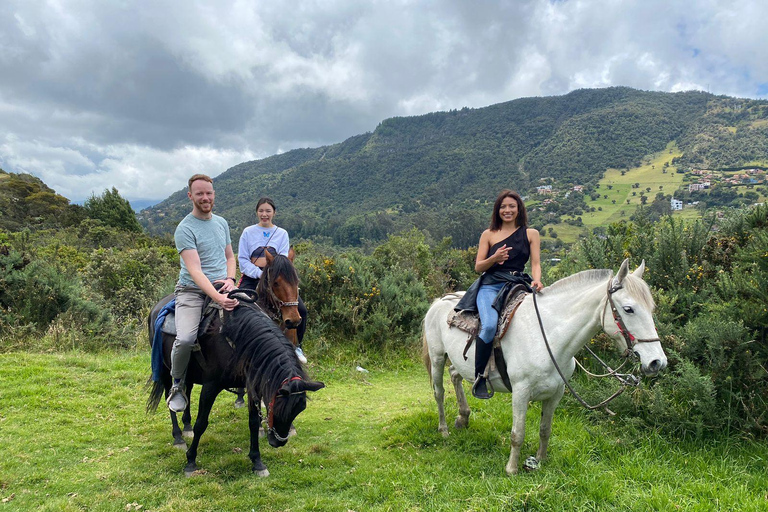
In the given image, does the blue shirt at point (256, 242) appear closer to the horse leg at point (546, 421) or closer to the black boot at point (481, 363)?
the black boot at point (481, 363)

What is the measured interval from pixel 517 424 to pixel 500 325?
900 mm

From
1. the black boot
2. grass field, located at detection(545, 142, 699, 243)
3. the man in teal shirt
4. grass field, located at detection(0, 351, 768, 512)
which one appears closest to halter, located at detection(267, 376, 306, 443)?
grass field, located at detection(0, 351, 768, 512)

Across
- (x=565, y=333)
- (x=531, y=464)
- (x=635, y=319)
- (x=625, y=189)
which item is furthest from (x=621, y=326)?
(x=625, y=189)

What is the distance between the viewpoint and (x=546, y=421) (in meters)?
3.58

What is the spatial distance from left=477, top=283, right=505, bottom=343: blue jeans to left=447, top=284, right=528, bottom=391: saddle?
0.24ft

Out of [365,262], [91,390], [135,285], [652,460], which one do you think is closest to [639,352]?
[652,460]

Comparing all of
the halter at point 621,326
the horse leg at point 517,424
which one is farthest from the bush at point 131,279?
the halter at point 621,326

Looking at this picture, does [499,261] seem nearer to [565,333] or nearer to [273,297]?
[565,333]

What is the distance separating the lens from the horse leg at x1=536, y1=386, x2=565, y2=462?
11.5 feet

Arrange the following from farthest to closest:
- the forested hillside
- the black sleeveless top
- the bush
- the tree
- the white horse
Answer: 1. the forested hillside
2. the tree
3. the bush
4. the black sleeveless top
5. the white horse

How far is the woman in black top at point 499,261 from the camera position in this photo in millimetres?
3596

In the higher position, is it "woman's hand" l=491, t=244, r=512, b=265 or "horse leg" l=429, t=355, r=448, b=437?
"woman's hand" l=491, t=244, r=512, b=265

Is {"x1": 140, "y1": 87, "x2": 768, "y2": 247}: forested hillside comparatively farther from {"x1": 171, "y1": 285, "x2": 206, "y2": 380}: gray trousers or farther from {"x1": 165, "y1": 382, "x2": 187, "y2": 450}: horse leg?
{"x1": 171, "y1": 285, "x2": 206, "y2": 380}: gray trousers

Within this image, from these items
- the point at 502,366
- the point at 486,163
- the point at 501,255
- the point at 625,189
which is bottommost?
the point at 502,366
